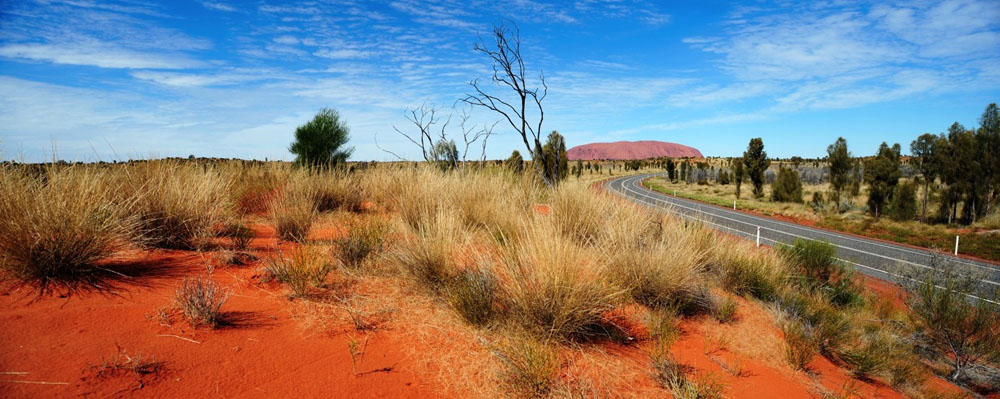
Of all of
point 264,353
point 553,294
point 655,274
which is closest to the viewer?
point 264,353

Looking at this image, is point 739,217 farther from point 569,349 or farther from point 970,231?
point 569,349

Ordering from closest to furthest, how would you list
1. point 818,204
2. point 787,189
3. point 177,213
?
point 177,213 < point 818,204 < point 787,189

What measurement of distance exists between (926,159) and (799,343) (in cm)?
3431

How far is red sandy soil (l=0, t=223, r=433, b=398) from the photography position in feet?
8.77

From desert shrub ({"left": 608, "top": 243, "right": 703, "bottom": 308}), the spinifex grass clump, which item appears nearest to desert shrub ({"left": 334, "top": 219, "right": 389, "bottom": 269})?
the spinifex grass clump

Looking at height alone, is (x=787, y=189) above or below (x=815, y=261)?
above

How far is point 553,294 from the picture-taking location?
154 inches

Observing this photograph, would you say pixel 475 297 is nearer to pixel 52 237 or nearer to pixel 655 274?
pixel 655 274

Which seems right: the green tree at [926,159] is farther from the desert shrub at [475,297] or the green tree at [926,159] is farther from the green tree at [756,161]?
the desert shrub at [475,297]

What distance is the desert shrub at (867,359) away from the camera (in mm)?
5191

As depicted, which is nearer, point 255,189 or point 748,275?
point 748,275

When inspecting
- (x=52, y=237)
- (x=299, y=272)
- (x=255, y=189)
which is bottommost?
(x=299, y=272)

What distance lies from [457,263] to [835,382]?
4300 millimetres

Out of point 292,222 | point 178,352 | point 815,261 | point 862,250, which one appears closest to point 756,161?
point 862,250
